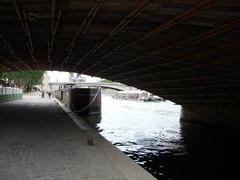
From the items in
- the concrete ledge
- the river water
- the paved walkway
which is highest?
the paved walkway

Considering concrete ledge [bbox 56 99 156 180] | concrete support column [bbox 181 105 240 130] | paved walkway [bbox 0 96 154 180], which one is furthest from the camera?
concrete support column [bbox 181 105 240 130]

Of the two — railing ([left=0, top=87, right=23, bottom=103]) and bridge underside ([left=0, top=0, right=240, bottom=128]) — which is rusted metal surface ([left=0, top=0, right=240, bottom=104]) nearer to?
bridge underside ([left=0, top=0, right=240, bottom=128])

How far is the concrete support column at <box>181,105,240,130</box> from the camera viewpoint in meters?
26.5

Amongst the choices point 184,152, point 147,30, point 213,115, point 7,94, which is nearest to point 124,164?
point 147,30

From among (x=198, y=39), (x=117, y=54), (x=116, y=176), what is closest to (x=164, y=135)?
(x=117, y=54)

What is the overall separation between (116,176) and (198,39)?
6598mm

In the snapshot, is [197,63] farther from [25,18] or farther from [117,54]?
[25,18]

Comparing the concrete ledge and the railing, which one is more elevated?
the railing

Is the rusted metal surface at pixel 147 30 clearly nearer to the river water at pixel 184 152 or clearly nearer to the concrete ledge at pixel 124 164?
the river water at pixel 184 152

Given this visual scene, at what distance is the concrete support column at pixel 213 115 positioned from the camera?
26545mm

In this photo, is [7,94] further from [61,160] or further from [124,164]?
[124,164]

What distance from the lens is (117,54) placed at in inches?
794

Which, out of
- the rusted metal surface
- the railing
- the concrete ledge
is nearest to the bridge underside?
the rusted metal surface

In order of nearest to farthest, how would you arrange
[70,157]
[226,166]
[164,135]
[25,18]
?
[70,157] < [25,18] < [226,166] < [164,135]
